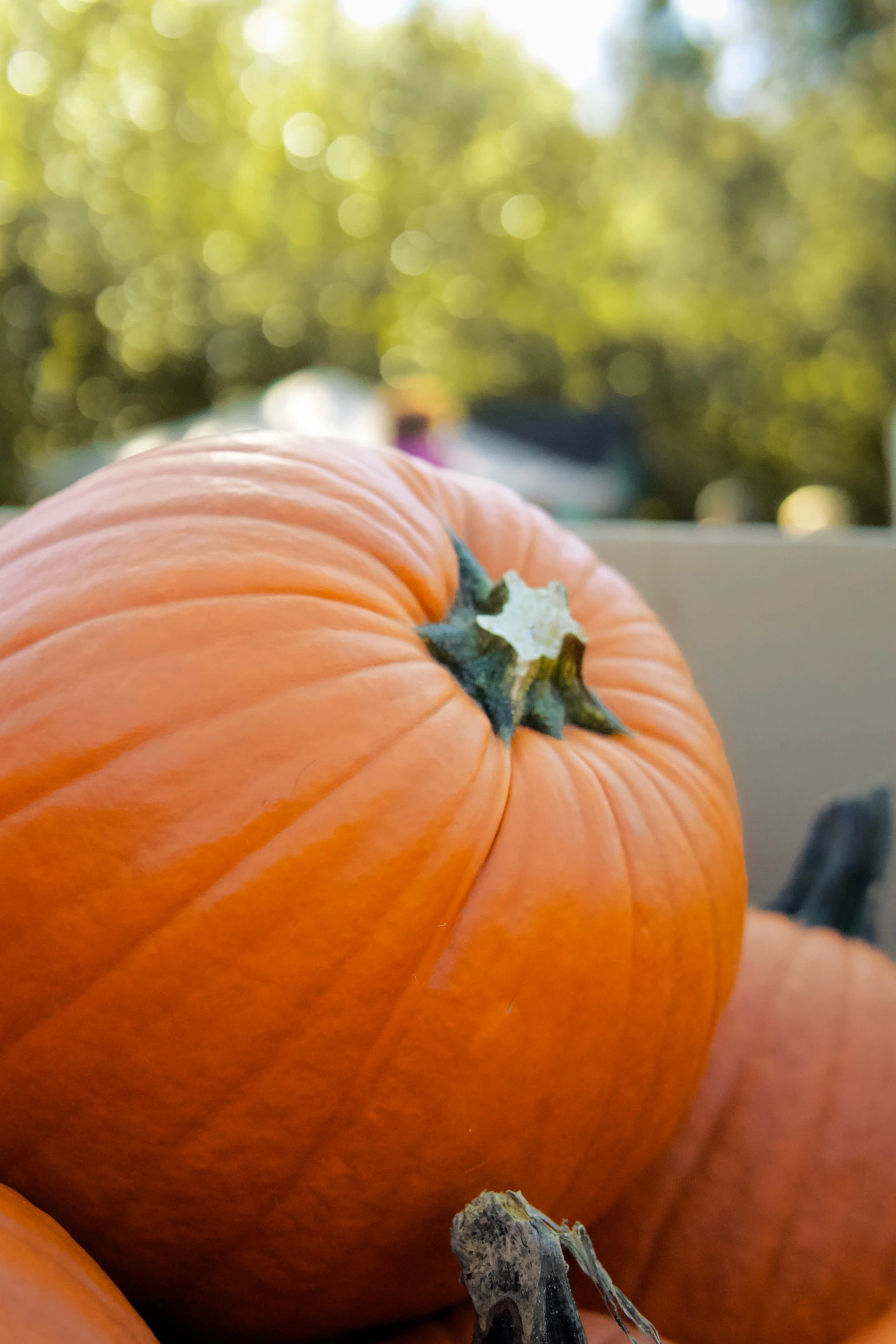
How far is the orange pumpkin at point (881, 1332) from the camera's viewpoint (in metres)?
0.84

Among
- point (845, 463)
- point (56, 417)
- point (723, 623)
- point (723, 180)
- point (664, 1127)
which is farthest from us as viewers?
point (845, 463)

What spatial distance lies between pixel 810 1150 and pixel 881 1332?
13cm

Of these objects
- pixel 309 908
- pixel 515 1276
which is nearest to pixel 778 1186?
pixel 515 1276

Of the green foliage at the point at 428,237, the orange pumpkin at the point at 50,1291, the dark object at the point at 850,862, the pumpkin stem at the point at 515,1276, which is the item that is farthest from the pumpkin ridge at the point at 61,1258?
the green foliage at the point at 428,237

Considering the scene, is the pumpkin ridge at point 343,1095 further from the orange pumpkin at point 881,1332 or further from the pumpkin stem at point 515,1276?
the orange pumpkin at point 881,1332

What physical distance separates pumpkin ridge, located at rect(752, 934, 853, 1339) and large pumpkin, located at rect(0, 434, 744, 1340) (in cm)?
20

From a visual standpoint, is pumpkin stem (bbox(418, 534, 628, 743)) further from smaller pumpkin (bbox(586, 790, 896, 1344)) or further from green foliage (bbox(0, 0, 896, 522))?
green foliage (bbox(0, 0, 896, 522))

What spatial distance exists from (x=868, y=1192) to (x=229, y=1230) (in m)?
0.53

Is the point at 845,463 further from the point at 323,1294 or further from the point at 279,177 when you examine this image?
the point at 323,1294

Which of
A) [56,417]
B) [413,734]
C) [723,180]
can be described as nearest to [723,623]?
[413,734]

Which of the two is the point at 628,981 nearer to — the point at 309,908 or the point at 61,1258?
the point at 309,908

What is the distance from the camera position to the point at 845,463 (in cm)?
1359

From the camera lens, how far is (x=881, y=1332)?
856 mm

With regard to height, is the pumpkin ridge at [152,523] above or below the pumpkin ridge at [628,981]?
above
